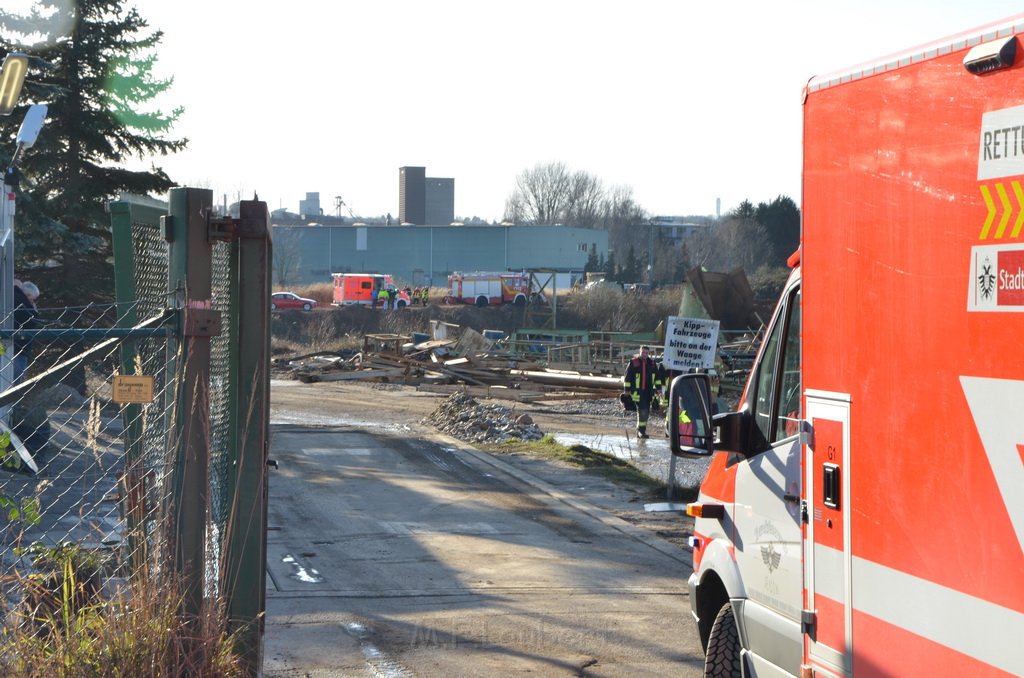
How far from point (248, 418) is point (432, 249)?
295 ft

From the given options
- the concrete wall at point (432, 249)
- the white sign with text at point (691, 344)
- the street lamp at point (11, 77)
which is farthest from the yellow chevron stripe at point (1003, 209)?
the concrete wall at point (432, 249)

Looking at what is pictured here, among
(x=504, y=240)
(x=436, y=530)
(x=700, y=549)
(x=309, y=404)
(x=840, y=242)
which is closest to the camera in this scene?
(x=840, y=242)

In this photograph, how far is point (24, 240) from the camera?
22.8 m

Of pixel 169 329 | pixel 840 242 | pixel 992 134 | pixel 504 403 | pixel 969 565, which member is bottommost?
pixel 504 403

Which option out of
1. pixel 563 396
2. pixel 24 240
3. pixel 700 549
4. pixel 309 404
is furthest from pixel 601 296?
pixel 700 549

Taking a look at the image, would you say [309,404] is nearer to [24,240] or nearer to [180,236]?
[24,240]

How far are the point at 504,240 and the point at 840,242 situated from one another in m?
89.2

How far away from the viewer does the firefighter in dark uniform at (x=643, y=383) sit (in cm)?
2117

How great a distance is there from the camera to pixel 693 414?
4.80 meters

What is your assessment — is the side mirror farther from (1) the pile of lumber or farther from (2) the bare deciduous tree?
(2) the bare deciduous tree

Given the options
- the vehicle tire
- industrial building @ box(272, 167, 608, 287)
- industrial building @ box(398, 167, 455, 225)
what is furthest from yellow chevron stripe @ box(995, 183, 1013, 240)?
industrial building @ box(398, 167, 455, 225)

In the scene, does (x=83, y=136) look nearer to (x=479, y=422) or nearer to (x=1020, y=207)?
(x=479, y=422)

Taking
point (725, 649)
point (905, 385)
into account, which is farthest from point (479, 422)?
point (905, 385)

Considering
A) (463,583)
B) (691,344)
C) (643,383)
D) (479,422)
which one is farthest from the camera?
(643,383)
